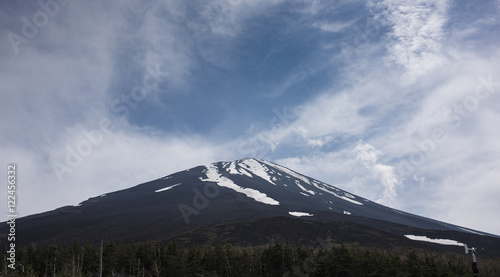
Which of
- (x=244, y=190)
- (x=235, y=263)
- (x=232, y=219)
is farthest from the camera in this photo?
(x=244, y=190)

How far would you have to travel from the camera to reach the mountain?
3789 inches

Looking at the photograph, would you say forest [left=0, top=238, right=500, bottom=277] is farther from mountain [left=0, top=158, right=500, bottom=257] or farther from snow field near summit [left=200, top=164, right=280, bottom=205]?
snow field near summit [left=200, top=164, right=280, bottom=205]

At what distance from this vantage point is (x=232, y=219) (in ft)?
384

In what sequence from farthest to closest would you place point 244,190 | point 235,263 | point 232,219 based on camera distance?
point 244,190 < point 232,219 < point 235,263

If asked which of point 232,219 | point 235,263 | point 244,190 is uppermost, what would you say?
point 244,190

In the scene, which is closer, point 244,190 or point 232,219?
point 232,219

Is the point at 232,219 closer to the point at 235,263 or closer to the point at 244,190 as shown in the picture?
the point at 244,190

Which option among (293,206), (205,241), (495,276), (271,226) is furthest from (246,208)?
(495,276)

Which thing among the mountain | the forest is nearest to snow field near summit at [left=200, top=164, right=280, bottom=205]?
the mountain

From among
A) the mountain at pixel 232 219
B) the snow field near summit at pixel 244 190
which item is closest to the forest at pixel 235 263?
the mountain at pixel 232 219

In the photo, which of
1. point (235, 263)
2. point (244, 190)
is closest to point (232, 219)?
point (244, 190)

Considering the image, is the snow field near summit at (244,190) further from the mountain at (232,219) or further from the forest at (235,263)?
the forest at (235,263)

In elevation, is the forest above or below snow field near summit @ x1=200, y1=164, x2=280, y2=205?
below

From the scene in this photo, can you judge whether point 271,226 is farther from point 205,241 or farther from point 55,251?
point 55,251
